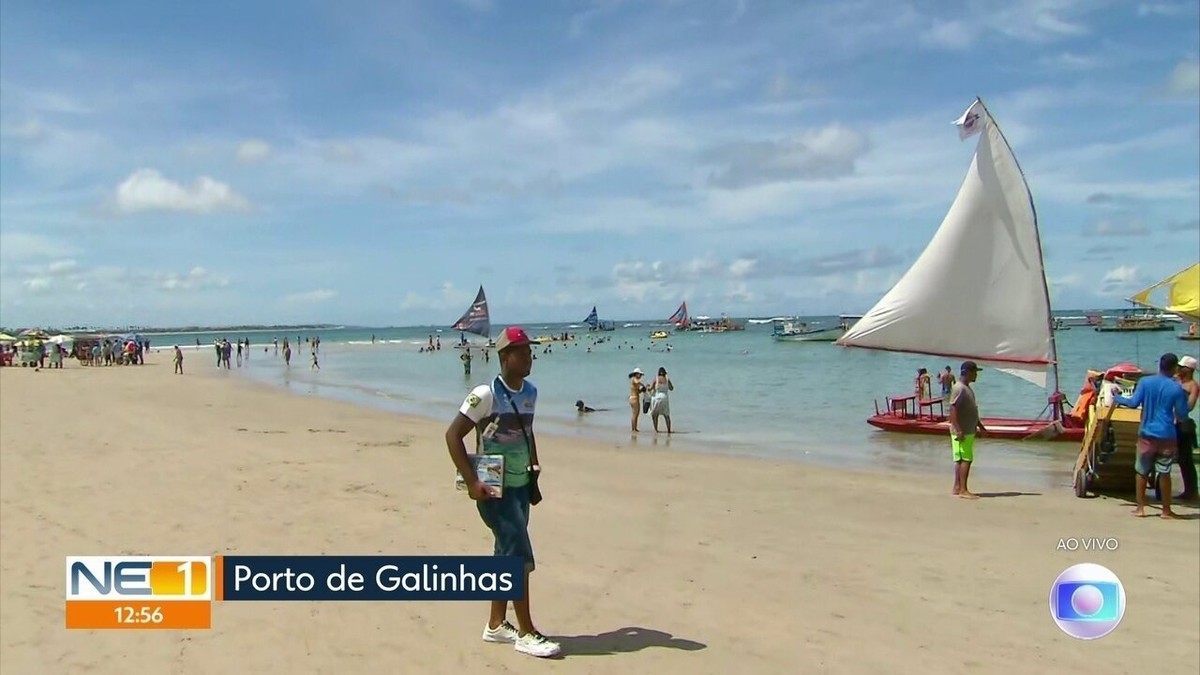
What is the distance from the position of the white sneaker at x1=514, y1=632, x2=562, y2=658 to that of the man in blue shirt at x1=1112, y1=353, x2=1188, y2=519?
725cm

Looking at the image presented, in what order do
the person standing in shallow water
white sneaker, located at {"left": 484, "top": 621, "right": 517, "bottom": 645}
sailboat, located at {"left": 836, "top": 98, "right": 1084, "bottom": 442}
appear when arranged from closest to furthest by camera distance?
white sneaker, located at {"left": 484, "top": 621, "right": 517, "bottom": 645}
sailboat, located at {"left": 836, "top": 98, "right": 1084, "bottom": 442}
the person standing in shallow water

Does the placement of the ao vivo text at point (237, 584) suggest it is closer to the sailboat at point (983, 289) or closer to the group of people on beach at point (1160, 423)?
the group of people on beach at point (1160, 423)

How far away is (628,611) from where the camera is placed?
5.70 m

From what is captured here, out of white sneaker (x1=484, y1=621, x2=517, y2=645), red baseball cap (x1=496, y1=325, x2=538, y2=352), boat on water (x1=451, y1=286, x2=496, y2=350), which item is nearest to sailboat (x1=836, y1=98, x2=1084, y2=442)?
white sneaker (x1=484, y1=621, x2=517, y2=645)

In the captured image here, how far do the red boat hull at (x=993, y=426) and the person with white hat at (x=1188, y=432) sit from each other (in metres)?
5.48

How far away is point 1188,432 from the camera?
30.6 ft

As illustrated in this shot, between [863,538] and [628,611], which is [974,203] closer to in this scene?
[863,538]

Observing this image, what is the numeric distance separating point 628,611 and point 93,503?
6071 mm

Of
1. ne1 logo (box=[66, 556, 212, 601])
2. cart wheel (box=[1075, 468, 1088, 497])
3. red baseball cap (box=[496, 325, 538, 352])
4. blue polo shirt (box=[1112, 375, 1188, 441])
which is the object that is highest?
red baseball cap (box=[496, 325, 538, 352])

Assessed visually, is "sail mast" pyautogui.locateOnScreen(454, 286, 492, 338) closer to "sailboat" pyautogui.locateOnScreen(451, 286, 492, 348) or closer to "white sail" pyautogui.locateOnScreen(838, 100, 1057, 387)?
"sailboat" pyautogui.locateOnScreen(451, 286, 492, 348)

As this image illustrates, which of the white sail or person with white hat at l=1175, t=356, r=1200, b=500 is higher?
the white sail

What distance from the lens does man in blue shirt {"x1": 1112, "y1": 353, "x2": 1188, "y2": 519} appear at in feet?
28.3

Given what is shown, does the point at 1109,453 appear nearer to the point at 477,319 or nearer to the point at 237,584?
the point at 237,584

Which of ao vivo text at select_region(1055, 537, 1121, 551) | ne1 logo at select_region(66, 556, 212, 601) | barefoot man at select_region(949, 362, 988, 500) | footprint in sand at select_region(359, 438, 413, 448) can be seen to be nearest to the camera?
ne1 logo at select_region(66, 556, 212, 601)
